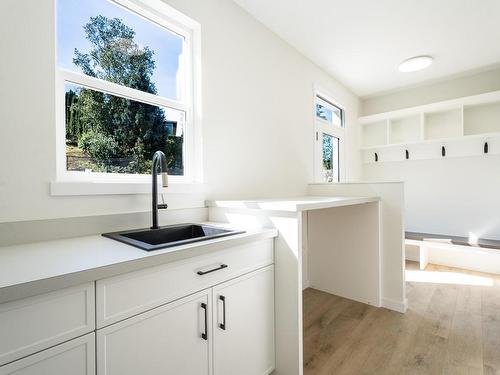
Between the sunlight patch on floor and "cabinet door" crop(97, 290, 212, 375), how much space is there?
287cm

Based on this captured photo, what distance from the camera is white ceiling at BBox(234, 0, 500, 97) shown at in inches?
86.0

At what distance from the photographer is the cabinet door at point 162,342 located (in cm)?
85

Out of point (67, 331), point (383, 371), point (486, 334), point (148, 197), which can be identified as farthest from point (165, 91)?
point (486, 334)

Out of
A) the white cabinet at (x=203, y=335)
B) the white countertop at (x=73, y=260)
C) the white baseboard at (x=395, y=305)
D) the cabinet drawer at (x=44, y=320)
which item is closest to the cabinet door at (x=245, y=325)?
the white cabinet at (x=203, y=335)

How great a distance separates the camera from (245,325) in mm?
1297

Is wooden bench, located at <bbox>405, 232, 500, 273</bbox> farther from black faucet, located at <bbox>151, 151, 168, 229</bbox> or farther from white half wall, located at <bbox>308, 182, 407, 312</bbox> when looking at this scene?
black faucet, located at <bbox>151, 151, 168, 229</bbox>

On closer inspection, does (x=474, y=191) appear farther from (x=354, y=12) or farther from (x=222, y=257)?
(x=222, y=257)

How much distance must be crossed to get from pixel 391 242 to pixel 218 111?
187 centimetres

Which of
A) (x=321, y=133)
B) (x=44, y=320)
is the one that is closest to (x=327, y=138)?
(x=321, y=133)

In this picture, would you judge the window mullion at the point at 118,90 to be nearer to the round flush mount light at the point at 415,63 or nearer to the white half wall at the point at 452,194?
the round flush mount light at the point at 415,63

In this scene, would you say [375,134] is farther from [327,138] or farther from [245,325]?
[245,325]

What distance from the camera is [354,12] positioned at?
2254 millimetres

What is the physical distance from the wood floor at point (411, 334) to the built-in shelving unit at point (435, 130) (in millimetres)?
1785

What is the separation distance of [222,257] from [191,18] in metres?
1.61
